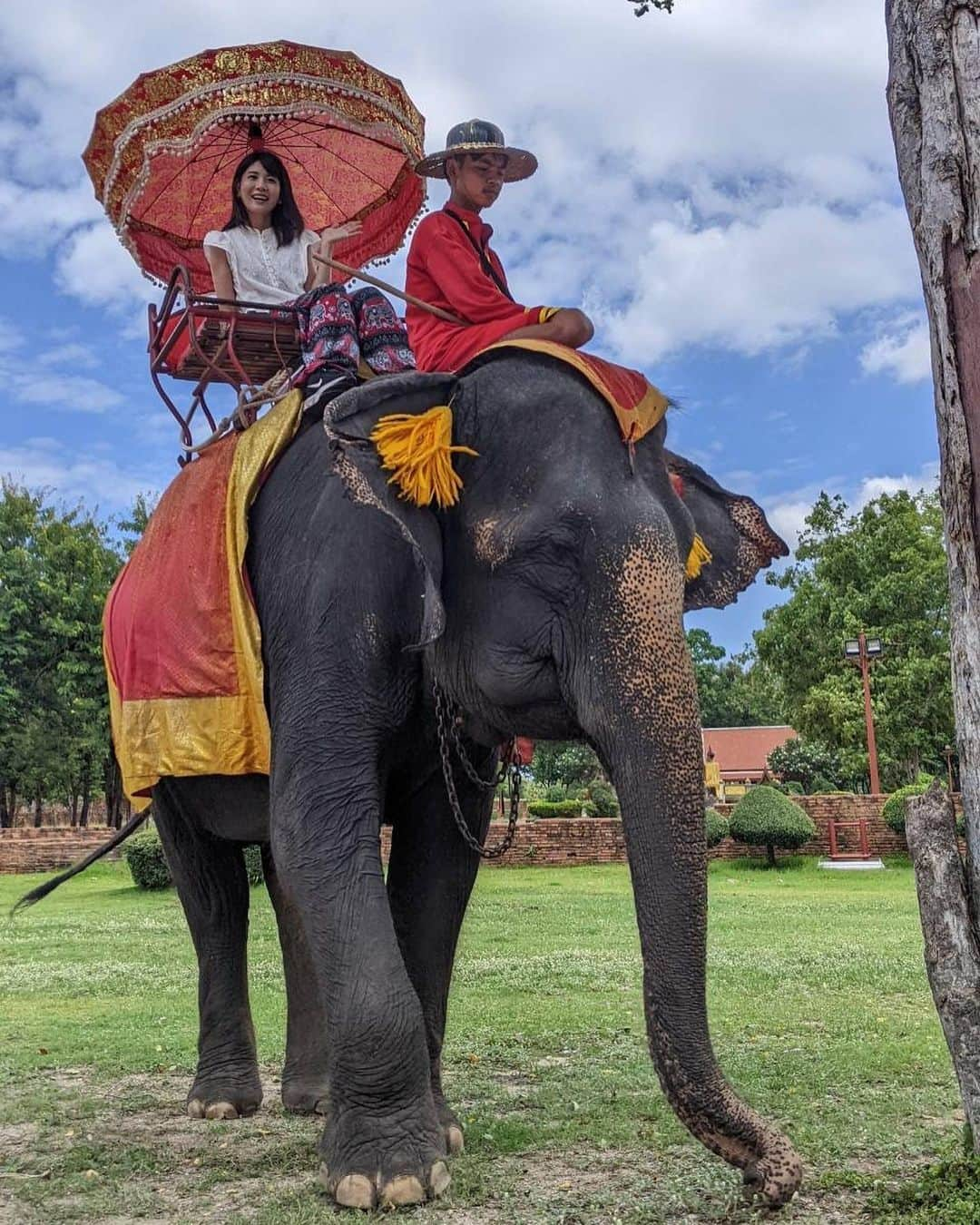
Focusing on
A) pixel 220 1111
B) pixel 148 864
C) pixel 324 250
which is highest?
pixel 324 250

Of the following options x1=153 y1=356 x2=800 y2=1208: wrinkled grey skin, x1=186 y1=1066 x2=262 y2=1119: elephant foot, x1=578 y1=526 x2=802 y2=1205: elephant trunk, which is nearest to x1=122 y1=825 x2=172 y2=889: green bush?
x1=186 y1=1066 x2=262 y2=1119: elephant foot

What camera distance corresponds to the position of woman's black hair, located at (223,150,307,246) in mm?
6133

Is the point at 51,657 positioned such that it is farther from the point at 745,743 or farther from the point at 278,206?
the point at 745,743

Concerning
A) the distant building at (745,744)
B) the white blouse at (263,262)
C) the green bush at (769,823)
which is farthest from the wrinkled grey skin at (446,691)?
the distant building at (745,744)

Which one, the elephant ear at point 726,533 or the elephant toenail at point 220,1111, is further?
the elephant toenail at point 220,1111

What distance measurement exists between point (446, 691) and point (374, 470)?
760mm

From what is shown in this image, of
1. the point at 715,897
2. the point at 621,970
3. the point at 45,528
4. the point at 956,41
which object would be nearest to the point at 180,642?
the point at 956,41

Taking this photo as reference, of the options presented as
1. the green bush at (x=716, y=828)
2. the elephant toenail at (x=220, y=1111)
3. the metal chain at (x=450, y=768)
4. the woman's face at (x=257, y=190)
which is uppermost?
the woman's face at (x=257, y=190)

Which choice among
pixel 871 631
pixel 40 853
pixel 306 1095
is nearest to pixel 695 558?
pixel 306 1095

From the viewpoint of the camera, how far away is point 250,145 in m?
6.20

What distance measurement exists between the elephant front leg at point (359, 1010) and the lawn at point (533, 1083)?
14 centimetres

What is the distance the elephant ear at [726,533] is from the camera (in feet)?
16.5

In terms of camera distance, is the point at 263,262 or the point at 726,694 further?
the point at 726,694

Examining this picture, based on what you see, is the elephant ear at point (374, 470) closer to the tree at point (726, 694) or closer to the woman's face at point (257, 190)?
the woman's face at point (257, 190)
